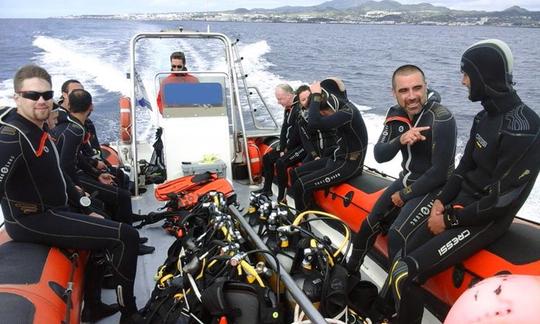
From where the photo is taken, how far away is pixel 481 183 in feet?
6.79

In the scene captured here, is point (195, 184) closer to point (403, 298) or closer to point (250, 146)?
point (250, 146)

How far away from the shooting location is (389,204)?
2682 mm

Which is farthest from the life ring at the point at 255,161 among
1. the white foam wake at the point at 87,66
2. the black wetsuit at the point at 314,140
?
the white foam wake at the point at 87,66

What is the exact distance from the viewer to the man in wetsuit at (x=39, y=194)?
2.05m

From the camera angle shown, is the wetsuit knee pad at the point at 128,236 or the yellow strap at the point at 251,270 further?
the wetsuit knee pad at the point at 128,236

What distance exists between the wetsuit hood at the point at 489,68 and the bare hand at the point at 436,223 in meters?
0.57

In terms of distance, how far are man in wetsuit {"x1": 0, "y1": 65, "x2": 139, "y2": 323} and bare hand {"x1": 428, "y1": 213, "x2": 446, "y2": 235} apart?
5.01 feet

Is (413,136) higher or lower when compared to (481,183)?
higher

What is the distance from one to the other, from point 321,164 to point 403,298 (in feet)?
5.97

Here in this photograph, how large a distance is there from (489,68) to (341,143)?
165 centimetres

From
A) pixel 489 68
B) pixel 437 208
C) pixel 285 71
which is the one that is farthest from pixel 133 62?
pixel 285 71

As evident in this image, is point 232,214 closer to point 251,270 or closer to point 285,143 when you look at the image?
point 251,270

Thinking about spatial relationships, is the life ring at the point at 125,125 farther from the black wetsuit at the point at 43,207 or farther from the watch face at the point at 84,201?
the black wetsuit at the point at 43,207

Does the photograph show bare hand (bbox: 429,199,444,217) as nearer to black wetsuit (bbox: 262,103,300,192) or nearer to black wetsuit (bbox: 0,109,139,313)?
black wetsuit (bbox: 0,109,139,313)
